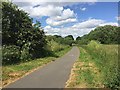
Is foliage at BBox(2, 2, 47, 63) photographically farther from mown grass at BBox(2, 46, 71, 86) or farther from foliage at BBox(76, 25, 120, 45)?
foliage at BBox(76, 25, 120, 45)

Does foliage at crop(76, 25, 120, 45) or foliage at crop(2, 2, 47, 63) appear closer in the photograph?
foliage at crop(2, 2, 47, 63)

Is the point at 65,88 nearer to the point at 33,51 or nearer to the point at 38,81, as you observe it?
the point at 38,81

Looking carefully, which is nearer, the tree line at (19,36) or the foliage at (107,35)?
the tree line at (19,36)

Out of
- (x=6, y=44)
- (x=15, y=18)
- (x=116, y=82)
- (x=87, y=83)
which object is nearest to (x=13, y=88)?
(x=87, y=83)

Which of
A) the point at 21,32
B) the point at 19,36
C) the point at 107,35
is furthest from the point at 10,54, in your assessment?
the point at 107,35

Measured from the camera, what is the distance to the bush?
76.8 ft

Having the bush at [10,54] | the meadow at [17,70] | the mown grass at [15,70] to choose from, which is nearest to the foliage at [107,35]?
the meadow at [17,70]

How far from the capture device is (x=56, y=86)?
12.7m

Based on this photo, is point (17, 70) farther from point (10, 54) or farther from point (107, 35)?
point (107, 35)

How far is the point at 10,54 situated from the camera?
24.1 metres

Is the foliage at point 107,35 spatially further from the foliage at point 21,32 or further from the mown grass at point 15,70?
the mown grass at point 15,70

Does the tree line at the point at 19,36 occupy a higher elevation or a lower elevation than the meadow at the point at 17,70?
higher

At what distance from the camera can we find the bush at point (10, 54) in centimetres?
2340

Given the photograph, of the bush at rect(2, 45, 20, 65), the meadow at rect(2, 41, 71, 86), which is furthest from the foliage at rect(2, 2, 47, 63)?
the meadow at rect(2, 41, 71, 86)
